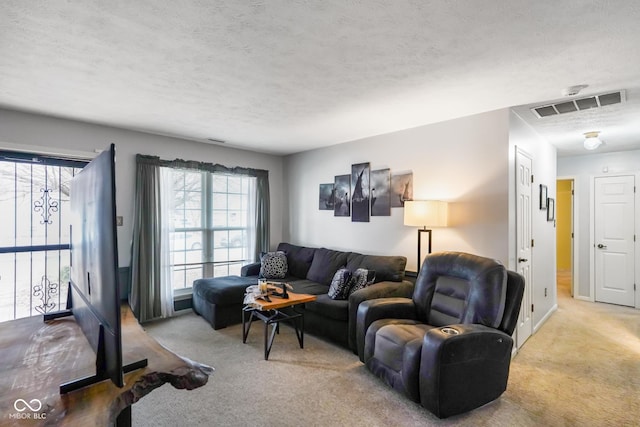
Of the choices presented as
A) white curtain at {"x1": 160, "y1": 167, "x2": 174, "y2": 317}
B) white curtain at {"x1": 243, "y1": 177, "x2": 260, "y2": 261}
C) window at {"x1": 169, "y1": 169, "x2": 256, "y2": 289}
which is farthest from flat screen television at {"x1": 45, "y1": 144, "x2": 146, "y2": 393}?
white curtain at {"x1": 243, "y1": 177, "x2": 260, "y2": 261}

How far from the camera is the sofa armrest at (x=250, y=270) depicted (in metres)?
4.84

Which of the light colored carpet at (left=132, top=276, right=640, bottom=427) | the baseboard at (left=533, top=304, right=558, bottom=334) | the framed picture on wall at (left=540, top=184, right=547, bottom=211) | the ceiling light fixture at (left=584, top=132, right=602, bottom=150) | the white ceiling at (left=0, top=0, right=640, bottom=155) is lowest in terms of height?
the light colored carpet at (left=132, top=276, right=640, bottom=427)

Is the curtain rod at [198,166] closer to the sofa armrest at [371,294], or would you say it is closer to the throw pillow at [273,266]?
the throw pillow at [273,266]

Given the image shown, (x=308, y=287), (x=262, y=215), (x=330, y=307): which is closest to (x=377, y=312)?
(x=330, y=307)

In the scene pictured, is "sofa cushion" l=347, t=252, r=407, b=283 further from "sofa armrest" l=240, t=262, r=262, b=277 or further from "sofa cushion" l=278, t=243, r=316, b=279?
"sofa armrest" l=240, t=262, r=262, b=277

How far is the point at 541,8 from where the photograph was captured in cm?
160

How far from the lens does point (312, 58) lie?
215 centimetres

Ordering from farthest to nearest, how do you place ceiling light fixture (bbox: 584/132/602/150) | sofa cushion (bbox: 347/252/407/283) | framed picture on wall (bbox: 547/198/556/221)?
1. framed picture on wall (bbox: 547/198/556/221)
2. ceiling light fixture (bbox: 584/132/602/150)
3. sofa cushion (bbox: 347/252/407/283)

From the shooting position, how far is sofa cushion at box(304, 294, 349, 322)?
3289 millimetres

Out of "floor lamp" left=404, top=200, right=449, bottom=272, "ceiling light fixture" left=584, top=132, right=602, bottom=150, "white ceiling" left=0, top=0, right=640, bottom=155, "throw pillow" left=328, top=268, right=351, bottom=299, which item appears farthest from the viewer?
"ceiling light fixture" left=584, top=132, right=602, bottom=150

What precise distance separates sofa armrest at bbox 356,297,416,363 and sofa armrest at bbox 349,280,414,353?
0.13m

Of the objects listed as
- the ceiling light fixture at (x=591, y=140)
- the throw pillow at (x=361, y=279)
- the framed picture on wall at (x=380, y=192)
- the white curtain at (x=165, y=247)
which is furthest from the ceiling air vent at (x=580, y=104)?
the white curtain at (x=165, y=247)

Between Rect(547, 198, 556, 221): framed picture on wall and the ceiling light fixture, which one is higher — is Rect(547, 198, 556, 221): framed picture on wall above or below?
below

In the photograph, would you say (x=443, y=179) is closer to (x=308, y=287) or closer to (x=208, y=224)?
(x=308, y=287)
